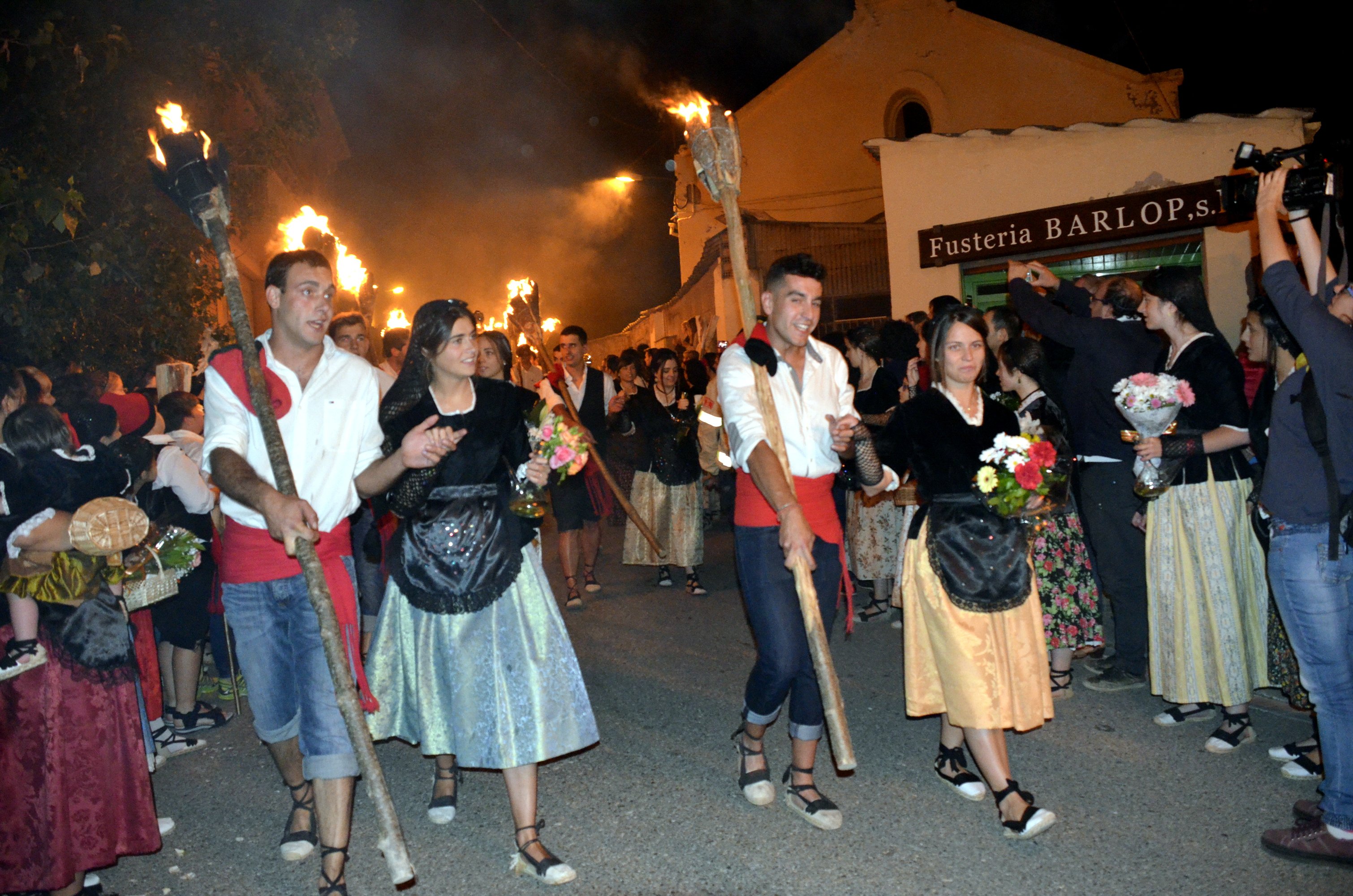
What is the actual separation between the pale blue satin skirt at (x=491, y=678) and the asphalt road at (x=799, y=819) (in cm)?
48

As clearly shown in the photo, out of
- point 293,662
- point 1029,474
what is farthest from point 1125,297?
point 293,662

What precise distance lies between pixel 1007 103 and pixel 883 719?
19364 mm

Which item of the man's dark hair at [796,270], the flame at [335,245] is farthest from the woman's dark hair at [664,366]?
the man's dark hair at [796,270]

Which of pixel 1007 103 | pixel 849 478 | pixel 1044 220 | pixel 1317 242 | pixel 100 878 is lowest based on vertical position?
pixel 100 878

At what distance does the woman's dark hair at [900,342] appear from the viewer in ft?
24.5

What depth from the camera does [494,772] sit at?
4891 mm

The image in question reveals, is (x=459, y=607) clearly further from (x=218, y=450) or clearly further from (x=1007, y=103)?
(x=1007, y=103)

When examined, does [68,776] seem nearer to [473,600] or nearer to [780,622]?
[473,600]

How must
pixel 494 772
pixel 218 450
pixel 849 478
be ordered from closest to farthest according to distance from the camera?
pixel 218 450, pixel 849 478, pixel 494 772

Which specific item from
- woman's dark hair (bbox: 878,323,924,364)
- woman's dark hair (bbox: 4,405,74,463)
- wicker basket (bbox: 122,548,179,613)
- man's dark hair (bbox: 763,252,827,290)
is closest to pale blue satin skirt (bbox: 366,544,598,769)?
wicker basket (bbox: 122,548,179,613)

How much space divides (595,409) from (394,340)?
2.03 m

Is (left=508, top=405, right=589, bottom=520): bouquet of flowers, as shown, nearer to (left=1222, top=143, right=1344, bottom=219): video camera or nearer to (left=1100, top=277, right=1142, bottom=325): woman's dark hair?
(left=1222, top=143, right=1344, bottom=219): video camera

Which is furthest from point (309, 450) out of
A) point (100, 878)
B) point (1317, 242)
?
point (1317, 242)

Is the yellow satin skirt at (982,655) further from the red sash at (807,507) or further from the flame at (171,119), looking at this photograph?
the flame at (171,119)
